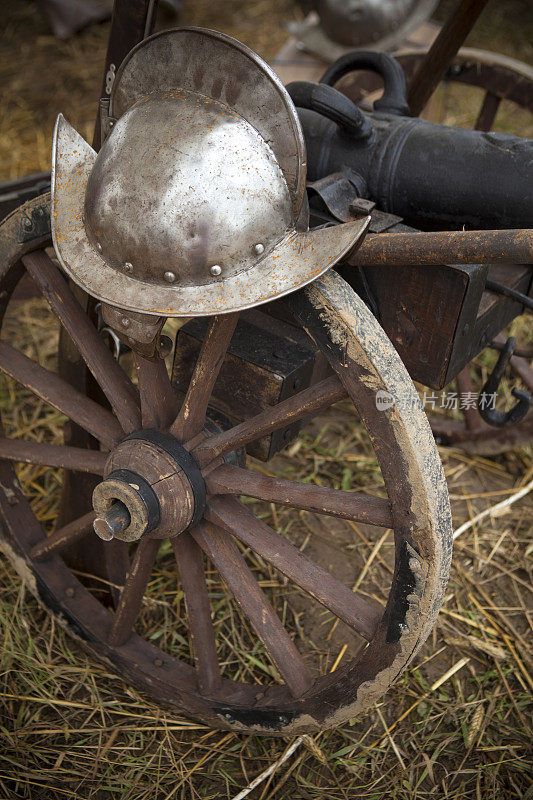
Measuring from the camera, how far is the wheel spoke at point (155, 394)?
130cm

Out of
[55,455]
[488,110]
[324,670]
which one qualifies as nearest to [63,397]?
[55,455]

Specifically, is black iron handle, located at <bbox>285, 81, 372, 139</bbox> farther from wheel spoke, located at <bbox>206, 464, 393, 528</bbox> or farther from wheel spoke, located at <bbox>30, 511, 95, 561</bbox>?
wheel spoke, located at <bbox>30, 511, 95, 561</bbox>

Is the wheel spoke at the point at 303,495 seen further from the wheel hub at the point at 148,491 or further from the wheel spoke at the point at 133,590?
the wheel spoke at the point at 133,590

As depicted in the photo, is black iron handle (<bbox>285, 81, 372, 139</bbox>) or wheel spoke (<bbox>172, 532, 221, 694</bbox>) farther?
wheel spoke (<bbox>172, 532, 221, 694</bbox>)

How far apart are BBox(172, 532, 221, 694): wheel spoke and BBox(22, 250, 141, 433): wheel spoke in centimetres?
26

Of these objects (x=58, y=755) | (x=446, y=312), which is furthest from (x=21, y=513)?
(x=446, y=312)

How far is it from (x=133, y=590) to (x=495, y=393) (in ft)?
2.79

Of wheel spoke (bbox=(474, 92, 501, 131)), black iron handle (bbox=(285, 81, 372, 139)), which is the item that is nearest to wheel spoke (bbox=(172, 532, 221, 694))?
black iron handle (bbox=(285, 81, 372, 139))

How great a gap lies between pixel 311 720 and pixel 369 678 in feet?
0.54

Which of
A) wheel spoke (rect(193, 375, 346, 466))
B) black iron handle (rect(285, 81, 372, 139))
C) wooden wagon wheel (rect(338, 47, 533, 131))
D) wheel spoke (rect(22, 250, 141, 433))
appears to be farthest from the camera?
wooden wagon wheel (rect(338, 47, 533, 131))

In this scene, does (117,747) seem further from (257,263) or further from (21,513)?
(257,263)

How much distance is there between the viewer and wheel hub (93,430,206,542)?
1.22 meters

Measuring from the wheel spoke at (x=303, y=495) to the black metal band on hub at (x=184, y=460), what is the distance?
0.08ft

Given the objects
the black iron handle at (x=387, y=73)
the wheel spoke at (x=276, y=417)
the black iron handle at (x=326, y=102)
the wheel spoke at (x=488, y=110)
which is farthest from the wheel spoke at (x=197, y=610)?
the wheel spoke at (x=488, y=110)
